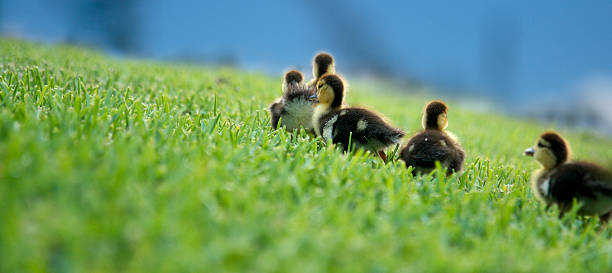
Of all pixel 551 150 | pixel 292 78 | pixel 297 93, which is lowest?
pixel 551 150

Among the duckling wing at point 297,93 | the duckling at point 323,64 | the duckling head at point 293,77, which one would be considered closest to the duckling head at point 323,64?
the duckling at point 323,64

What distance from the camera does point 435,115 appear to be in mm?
3912

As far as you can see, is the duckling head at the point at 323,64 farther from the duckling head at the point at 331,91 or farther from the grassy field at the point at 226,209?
the grassy field at the point at 226,209

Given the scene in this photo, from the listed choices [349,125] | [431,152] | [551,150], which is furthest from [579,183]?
[349,125]

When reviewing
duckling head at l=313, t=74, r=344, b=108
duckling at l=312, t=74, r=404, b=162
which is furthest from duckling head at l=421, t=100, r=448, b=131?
duckling head at l=313, t=74, r=344, b=108

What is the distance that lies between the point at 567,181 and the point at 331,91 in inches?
82.0

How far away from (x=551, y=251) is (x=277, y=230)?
5.06 feet

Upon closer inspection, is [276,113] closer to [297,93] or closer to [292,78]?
[297,93]

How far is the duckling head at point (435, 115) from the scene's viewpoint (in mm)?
3908

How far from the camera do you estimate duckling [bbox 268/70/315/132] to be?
4.25 meters

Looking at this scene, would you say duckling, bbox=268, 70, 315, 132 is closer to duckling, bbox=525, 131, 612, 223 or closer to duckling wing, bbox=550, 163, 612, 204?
duckling, bbox=525, 131, 612, 223

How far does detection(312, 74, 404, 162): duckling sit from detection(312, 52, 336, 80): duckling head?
3.53 feet

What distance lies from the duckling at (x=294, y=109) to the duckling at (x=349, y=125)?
0.22m

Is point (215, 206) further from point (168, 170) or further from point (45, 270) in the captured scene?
point (45, 270)
